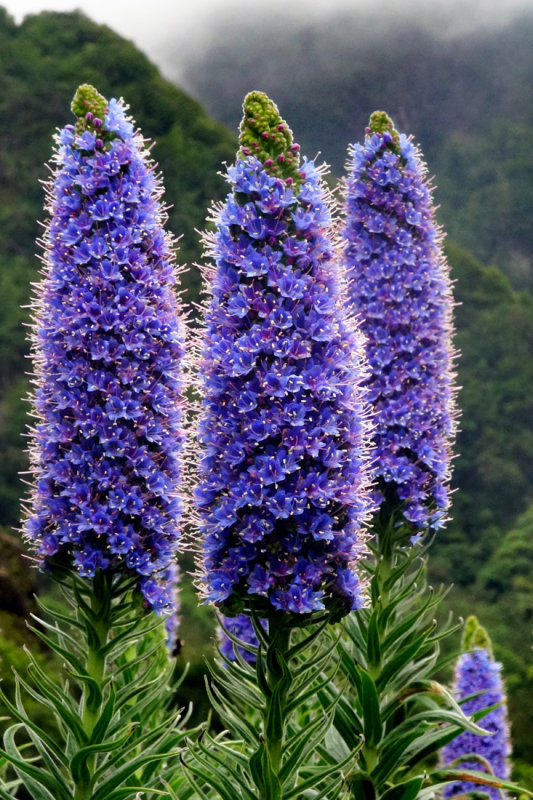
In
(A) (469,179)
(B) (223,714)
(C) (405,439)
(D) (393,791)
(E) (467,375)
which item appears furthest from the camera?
(A) (469,179)

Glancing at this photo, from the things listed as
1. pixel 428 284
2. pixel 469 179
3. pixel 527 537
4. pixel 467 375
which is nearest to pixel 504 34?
pixel 469 179

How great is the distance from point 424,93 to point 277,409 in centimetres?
9416

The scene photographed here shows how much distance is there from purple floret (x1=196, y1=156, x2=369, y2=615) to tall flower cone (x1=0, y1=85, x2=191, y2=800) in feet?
1.39

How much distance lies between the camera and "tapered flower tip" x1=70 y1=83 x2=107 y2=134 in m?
5.38

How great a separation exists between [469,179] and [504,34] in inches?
1241

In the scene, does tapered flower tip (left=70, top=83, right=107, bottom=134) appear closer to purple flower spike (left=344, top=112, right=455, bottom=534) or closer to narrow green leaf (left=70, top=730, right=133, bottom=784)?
purple flower spike (left=344, top=112, right=455, bottom=534)

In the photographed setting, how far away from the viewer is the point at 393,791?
5.82m

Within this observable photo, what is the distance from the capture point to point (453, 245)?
61.1 meters

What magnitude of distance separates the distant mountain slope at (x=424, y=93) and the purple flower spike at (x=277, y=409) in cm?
6497

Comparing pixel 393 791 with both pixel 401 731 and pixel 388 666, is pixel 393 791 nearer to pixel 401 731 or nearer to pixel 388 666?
pixel 401 731

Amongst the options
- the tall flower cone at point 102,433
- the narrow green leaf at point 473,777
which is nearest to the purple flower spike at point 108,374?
the tall flower cone at point 102,433

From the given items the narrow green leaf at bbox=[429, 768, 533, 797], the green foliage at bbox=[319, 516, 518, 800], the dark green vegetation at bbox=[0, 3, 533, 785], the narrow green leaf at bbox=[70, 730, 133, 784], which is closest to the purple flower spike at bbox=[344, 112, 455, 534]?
the green foliage at bbox=[319, 516, 518, 800]

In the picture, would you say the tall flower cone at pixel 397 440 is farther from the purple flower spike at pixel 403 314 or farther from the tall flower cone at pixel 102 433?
the tall flower cone at pixel 102 433

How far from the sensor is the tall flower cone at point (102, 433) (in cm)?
496
